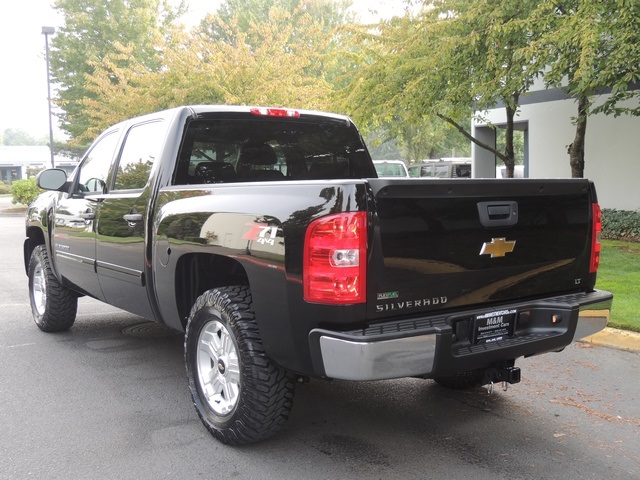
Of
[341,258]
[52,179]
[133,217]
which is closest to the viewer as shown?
[341,258]

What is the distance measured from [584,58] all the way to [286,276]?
20.8 ft

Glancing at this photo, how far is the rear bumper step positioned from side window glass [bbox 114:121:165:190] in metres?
2.23

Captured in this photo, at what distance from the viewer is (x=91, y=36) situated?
30.8 m

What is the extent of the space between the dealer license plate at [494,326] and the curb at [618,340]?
111 inches

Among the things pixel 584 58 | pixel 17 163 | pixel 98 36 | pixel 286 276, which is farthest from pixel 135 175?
pixel 17 163

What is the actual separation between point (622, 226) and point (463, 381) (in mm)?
10003

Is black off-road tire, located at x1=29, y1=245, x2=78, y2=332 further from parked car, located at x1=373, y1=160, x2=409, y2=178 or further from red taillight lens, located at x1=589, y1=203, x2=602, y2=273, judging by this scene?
parked car, located at x1=373, y1=160, x2=409, y2=178

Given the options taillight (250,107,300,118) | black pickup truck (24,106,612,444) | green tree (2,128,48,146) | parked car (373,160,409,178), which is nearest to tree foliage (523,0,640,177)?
taillight (250,107,300,118)

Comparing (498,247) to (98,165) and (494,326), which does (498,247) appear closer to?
(494,326)

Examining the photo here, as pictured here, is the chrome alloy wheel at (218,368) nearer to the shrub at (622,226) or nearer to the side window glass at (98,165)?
the side window glass at (98,165)

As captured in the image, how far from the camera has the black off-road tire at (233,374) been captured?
339 centimetres

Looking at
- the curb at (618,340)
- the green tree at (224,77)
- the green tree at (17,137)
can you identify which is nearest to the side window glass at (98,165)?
the curb at (618,340)

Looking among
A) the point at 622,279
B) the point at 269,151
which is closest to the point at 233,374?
the point at 269,151

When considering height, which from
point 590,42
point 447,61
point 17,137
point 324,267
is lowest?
point 324,267
